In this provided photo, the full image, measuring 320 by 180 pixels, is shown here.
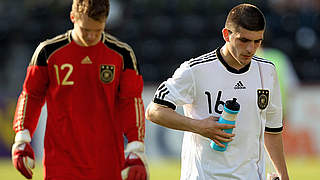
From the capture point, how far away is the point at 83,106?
17.9 feet

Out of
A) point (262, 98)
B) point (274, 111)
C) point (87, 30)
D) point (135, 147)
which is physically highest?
point (87, 30)

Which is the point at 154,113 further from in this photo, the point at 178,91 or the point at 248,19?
the point at 248,19

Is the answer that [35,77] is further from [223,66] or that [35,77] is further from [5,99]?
[5,99]

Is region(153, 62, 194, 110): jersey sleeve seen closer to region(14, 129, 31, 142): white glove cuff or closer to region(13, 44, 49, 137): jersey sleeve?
region(13, 44, 49, 137): jersey sleeve

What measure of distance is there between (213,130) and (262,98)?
0.55 m

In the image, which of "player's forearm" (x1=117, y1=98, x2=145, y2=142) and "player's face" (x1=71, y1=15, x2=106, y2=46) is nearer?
"player's face" (x1=71, y1=15, x2=106, y2=46)

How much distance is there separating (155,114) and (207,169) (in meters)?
0.54

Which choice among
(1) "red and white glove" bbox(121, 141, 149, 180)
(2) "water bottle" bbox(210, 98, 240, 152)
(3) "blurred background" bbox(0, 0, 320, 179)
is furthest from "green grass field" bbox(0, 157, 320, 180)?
(2) "water bottle" bbox(210, 98, 240, 152)

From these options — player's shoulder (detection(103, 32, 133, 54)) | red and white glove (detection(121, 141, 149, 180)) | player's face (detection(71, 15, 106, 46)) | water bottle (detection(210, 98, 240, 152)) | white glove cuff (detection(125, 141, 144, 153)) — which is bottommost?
red and white glove (detection(121, 141, 149, 180))

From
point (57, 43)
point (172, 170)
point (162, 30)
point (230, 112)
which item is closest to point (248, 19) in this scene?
point (230, 112)

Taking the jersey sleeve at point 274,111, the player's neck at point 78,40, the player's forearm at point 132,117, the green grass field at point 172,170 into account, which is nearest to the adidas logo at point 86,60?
the player's neck at point 78,40

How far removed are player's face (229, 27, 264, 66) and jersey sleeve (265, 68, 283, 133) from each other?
0.38 metres

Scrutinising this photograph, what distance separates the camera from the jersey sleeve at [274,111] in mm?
5234

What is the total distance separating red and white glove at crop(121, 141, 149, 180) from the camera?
205 inches
